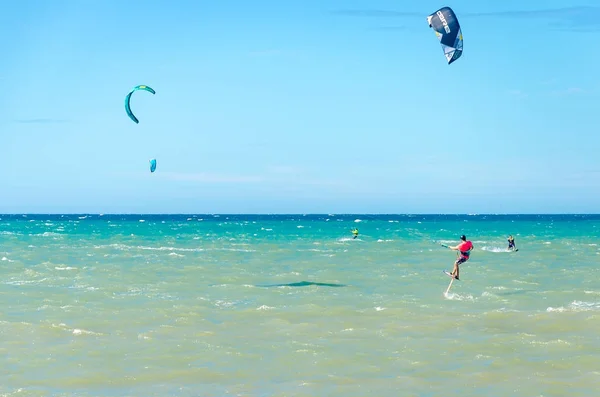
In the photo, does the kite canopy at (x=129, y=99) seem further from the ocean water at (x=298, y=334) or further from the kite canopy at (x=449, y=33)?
the kite canopy at (x=449, y=33)

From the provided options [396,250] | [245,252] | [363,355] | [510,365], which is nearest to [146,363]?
[363,355]

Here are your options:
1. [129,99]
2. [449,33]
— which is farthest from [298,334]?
[129,99]

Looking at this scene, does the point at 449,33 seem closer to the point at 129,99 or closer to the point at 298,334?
the point at 298,334

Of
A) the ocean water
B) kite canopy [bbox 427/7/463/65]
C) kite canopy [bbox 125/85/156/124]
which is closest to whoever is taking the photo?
the ocean water

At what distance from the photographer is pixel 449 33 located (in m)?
22.8

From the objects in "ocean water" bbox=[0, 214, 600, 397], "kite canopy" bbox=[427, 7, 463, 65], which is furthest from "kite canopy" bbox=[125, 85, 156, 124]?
"kite canopy" bbox=[427, 7, 463, 65]

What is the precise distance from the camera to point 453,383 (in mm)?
12578

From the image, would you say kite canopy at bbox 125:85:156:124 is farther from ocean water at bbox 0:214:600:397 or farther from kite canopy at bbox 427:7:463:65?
kite canopy at bbox 427:7:463:65

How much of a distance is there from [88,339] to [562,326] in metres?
10.9

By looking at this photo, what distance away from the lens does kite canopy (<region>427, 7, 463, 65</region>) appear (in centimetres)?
2272

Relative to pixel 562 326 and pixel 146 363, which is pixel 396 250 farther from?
pixel 146 363

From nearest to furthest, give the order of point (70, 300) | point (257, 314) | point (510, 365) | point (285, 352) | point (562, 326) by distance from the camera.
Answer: point (510, 365) → point (285, 352) → point (562, 326) → point (257, 314) → point (70, 300)

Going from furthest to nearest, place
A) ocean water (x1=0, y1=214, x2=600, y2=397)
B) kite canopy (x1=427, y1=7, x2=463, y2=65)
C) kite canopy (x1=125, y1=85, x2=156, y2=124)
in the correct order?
kite canopy (x1=125, y1=85, x2=156, y2=124) → kite canopy (x1=427, y1=7, x2=463, y2=65) → ocean water (x1=0, y1=214, x2=600, y2=397)

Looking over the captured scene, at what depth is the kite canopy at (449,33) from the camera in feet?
74.5
